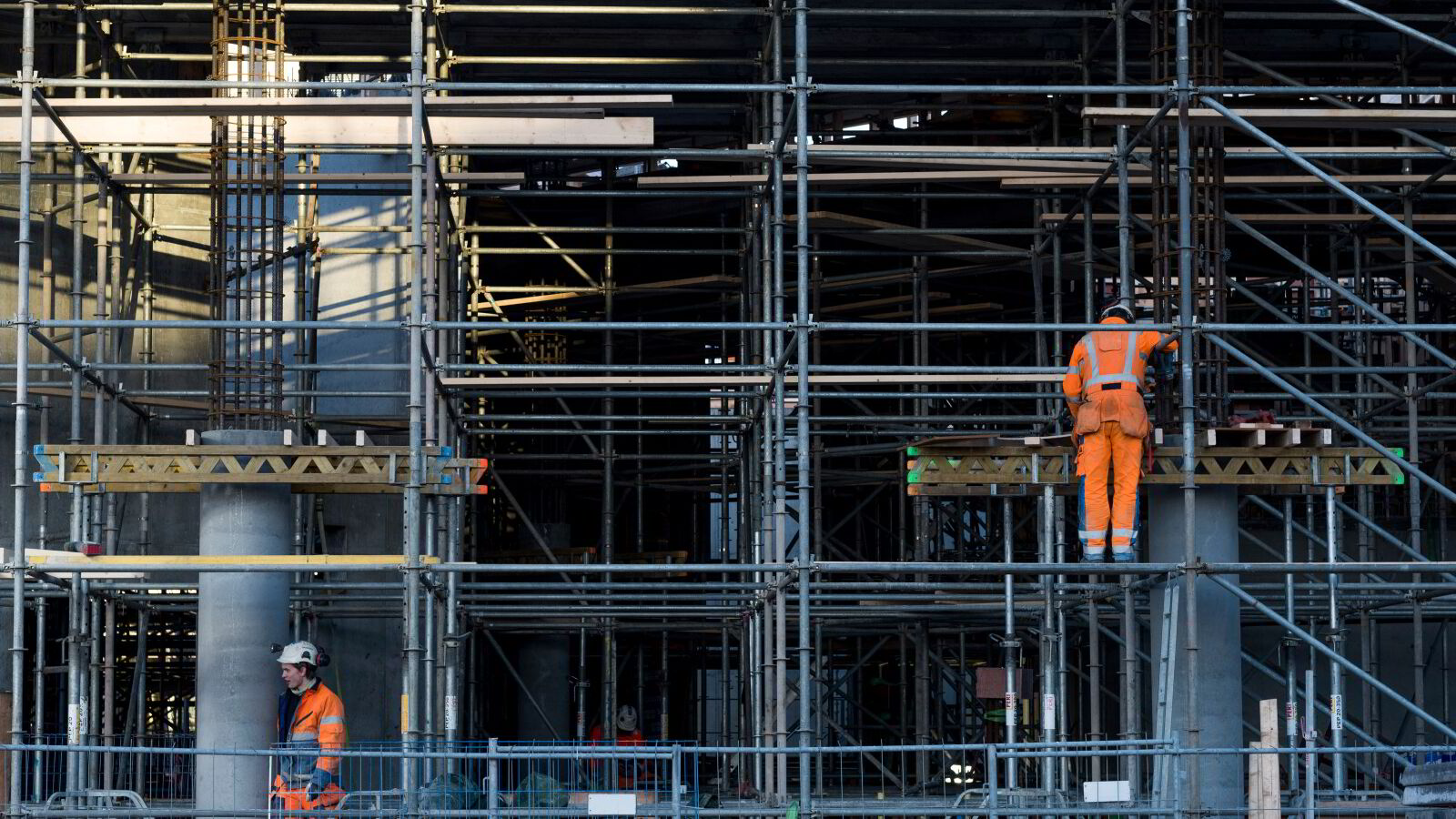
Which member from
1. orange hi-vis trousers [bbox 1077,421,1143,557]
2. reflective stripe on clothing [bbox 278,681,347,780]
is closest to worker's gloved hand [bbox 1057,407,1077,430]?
orange hi-vis trousers [bbox 1077,421,1143,557]

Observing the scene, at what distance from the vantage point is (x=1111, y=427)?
1545 centimetres

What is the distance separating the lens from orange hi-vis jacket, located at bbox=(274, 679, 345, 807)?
1502cm

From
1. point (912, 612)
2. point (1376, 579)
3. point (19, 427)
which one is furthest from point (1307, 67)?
point (19, 427)

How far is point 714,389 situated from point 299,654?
26.1ft

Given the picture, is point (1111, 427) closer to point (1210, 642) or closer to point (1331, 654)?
point (1210, 642)

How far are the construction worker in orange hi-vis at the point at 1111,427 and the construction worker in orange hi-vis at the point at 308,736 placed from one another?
5860mm

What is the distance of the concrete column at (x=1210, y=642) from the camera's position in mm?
15477

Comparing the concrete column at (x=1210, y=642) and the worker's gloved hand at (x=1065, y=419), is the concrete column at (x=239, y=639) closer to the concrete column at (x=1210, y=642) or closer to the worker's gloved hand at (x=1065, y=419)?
the concrete column at (x=1210, y=642)

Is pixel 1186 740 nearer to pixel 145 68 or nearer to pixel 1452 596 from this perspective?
pixel 1452 596

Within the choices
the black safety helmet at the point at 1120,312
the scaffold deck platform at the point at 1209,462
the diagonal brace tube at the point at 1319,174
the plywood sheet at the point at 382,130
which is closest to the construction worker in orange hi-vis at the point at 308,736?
the plywood sheet at the point at 382,130

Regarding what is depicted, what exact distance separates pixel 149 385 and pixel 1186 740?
11.4 meters

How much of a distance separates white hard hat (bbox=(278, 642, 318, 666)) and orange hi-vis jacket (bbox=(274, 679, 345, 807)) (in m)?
0.17

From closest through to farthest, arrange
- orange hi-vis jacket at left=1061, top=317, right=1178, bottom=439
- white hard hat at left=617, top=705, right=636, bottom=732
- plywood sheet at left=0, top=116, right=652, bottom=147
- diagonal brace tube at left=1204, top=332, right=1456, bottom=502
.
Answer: diagonal brace tube at left=1204, top=332, right=1456, bottom=502 < orange hi-vis jacket at left=1061, top=317, right=1178, bottom=439 < plywood sheet at left=0, top=116, right=652, bottom=147 < white hard hat at left=617, top=705, right=636, bottom=732

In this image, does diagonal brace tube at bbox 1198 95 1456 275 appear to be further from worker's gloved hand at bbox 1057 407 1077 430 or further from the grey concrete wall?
the grey concrete wall
